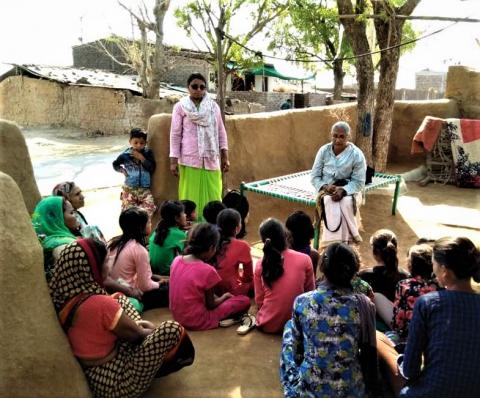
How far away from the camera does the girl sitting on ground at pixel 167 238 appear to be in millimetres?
3781

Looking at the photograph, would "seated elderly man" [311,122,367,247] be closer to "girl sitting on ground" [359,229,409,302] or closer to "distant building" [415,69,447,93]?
"girl sitting on ground" [359,229,409,302]

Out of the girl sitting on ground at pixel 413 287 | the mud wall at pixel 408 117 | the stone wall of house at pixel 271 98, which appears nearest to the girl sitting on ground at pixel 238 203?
the girl sitting on ground at pixel 413 287

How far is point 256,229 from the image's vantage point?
588cm

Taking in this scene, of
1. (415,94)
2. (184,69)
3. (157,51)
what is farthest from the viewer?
(415,94)

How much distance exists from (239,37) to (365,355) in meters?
14.0

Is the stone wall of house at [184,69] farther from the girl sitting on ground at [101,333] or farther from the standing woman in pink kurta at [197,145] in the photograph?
the girl sitting on ground at [101,333]

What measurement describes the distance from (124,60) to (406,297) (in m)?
21.8

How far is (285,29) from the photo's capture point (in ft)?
59.4

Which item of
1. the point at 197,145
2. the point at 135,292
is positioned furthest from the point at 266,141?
the point at 135,292

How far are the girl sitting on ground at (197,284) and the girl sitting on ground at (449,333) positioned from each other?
1.41 meters

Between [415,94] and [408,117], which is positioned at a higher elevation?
[415,94]

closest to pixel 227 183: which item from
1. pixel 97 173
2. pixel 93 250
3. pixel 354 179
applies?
pixel 354 179

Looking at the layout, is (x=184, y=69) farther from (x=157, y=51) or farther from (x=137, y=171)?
(x=137, y=171)

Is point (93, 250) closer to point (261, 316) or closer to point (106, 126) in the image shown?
point (261, 316)
